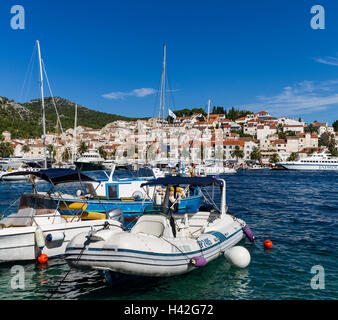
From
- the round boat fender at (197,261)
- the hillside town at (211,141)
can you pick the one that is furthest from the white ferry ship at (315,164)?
the round boat fender at (197,261)

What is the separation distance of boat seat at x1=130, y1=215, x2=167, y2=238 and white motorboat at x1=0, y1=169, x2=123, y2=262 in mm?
1046

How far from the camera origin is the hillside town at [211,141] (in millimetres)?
99812

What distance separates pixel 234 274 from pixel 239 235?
2.44 m

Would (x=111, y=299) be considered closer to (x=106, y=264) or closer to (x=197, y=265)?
(x=106, y=264)

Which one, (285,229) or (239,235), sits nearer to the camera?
(239,235)

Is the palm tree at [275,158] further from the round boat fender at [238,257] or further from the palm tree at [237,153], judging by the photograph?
the round boat fender at [238,257]

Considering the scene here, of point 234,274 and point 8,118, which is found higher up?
point 8,118

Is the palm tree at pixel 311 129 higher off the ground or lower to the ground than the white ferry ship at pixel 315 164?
higher

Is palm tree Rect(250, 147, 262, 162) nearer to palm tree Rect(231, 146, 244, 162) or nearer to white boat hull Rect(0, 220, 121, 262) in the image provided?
palm tree Rect(231, 146, 244, 162)

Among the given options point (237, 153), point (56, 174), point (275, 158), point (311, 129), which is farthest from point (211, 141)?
point (56, 174)
